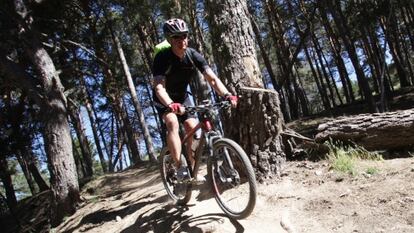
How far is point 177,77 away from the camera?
4.95 meters

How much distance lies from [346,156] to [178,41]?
2413 millimetres

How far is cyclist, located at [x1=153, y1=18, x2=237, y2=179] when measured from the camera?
448 centimetres

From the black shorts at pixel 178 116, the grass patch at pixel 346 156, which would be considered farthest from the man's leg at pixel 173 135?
the grass patch at pixel 346 156

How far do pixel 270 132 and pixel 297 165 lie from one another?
1.82 ft

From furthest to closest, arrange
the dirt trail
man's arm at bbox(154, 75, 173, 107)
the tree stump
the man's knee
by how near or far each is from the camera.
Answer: the tree stump
the man's knee
man's arm at bbox(154, 75, 173, 107)
the dirt trail

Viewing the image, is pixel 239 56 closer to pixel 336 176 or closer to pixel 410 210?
pixel 336 176

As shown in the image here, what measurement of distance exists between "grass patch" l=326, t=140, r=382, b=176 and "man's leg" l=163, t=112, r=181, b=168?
1866mm

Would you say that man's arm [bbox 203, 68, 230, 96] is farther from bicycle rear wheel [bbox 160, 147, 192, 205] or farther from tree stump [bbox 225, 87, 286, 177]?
bicycle rear wheel [bbox 160, 147, 192, 205]

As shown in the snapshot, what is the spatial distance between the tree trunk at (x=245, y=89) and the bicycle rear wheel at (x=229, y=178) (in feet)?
2.90

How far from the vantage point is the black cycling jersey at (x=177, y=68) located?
469 cm

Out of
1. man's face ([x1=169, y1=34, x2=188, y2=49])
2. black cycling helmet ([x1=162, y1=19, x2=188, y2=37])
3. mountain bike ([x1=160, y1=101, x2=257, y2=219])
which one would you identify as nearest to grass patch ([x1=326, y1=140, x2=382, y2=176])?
mountain bike ([x1=160, y1=101, x2=257, y2=219])

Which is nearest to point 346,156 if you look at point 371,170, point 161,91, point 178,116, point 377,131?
point 371,170

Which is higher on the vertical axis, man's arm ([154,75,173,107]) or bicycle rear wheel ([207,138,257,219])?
man's arm ([154,75,173,107])

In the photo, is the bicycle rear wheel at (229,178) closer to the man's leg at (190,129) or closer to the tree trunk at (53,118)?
the man's leg at (190,129)
